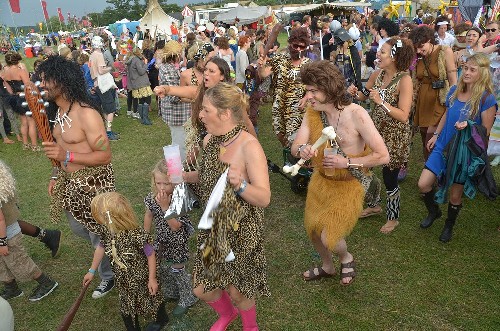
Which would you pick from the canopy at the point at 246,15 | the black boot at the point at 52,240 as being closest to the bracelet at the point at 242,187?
the black boot at the point at 52,240

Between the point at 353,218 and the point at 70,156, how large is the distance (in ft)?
7.50

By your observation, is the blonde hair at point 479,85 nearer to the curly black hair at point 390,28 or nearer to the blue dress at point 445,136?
the blue dress at point 445,136

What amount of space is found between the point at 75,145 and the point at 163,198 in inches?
32.6

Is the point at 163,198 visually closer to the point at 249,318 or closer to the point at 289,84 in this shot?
the point at 249,318

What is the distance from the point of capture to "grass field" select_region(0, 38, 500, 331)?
10.8 ft

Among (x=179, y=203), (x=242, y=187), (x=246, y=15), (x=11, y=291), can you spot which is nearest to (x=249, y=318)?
(x=179, y=203)

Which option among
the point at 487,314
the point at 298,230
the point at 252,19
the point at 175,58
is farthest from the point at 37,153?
the point at 252,19

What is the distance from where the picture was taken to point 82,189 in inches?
129

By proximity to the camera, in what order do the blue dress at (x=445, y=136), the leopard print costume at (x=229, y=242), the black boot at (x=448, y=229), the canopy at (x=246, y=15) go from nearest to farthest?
the leopard print costume at (x=229, y=242), the blue dress at (x=445, y=136), the black boot at (x=448, y=229), the canopy at (x=246, y=15)

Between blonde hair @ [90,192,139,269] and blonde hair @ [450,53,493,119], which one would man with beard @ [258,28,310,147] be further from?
blonde hair @ [90,192,139,269]

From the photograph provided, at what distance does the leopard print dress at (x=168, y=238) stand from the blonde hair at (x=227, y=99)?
1.11 meters

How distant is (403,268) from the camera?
153 inches

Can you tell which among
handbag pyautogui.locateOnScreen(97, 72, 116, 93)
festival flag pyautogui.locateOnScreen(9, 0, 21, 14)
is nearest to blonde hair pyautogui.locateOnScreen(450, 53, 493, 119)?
handbag pyautogui.locateOnScreen(97, 72, 116, 93)

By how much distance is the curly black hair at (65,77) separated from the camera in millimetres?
3057
